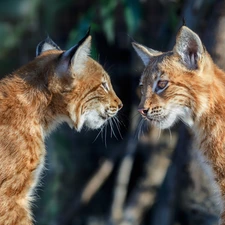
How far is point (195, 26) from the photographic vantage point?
382 inches

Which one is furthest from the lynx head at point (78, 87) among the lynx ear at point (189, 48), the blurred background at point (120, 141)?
the blurred background at point (120, 141)

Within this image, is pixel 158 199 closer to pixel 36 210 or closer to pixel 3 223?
pixel 36 210

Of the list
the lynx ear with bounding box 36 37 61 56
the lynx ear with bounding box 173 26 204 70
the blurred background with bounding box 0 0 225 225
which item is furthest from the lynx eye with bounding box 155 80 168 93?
the blurred background with bounding box 0 0 225 225

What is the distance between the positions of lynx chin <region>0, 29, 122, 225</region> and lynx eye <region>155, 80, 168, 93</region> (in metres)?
0.47

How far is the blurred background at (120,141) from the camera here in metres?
8.95

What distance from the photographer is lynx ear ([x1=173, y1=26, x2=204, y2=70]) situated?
6.78m

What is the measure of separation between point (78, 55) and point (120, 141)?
16.8 ft

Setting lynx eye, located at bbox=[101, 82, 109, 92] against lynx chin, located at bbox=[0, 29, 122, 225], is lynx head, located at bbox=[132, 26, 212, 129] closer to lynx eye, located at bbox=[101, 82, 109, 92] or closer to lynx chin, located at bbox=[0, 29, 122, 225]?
lynx eye, located at bbox=[101, 82, 109, 92]

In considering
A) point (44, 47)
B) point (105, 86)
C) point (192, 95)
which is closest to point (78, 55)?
point (105, 86)

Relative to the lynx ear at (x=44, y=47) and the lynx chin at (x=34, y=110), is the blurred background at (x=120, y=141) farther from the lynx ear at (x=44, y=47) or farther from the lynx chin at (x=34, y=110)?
the lynx chin at (x=34, y=110)

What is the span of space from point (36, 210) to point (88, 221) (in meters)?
0.71

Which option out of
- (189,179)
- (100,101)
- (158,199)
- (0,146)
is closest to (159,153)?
(158,199)

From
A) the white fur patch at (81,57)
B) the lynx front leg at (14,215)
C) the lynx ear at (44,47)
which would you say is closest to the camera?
the lynx front leg at (14,215)

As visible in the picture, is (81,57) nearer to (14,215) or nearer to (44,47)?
(44,47)
